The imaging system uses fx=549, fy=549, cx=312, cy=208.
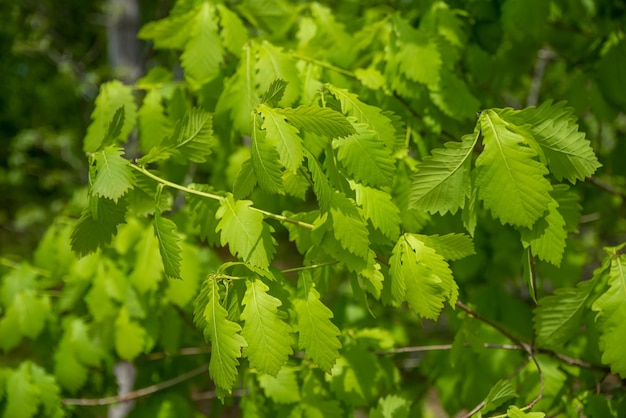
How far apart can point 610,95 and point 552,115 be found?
0.92 metres

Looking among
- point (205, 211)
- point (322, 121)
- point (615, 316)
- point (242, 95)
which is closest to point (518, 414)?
point (615, 316)

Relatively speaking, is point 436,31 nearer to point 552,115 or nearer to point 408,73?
point 408,73

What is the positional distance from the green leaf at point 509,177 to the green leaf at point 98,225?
0.70 metres

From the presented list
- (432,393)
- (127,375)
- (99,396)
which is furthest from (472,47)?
(432,393)

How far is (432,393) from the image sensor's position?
5938 mm

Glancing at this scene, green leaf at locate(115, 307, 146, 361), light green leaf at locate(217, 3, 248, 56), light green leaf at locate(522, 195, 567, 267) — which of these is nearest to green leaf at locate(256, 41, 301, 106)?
light green leaf at locate(217, 3, 248, 56)

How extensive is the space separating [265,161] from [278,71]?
46 centimetres

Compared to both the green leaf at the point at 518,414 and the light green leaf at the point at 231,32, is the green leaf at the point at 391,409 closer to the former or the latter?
the green leaf at the point at 518,414

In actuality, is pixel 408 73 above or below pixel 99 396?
above

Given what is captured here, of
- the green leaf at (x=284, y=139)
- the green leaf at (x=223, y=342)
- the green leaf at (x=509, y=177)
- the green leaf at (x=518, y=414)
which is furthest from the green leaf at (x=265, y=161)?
the green leaf at (x=518, y=414)

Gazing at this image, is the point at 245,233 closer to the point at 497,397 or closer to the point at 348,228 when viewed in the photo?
the point at 348,228

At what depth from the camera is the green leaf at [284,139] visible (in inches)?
37.9

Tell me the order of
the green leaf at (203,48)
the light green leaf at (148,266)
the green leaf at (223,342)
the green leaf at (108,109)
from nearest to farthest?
the green leaf at (223,342) < the green leaf at (203,48) < the green leaf at (108,109) < the light green leaf at (148,266)

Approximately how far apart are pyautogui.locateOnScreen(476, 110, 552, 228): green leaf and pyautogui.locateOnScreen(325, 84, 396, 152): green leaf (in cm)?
22
